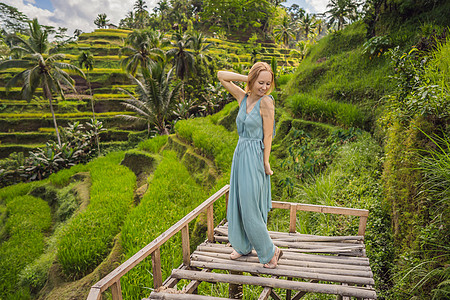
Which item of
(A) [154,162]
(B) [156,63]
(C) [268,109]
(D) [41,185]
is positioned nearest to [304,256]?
(C) [268,109]

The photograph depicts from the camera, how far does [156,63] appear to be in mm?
18156

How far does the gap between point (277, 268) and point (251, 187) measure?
69cm

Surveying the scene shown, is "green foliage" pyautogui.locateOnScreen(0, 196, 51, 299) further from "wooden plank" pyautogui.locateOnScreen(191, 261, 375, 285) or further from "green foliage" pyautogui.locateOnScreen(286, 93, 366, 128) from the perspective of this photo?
"green foliage" pyautogui.locateOnScreen(286, 93, 366, 128)

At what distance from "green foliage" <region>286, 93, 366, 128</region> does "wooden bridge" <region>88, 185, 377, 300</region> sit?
329 centimetres

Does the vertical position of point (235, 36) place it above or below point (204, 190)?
above

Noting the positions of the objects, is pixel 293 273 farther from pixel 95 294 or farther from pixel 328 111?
pixel 328 111

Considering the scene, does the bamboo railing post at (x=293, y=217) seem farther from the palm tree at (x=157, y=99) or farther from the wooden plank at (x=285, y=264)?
the palm tree at (x=157, y=99)

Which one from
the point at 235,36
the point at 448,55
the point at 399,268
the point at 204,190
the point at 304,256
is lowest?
the point at 204,190

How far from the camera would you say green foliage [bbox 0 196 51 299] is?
6605 mm

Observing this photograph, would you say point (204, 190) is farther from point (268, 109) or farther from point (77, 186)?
point (77, 186)

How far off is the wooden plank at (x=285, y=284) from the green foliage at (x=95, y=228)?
4.09m

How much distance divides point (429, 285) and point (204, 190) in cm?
504

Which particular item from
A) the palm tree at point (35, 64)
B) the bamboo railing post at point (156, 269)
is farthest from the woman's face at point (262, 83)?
the palm tree at point (35, 64)

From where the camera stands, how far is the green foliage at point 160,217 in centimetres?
377
